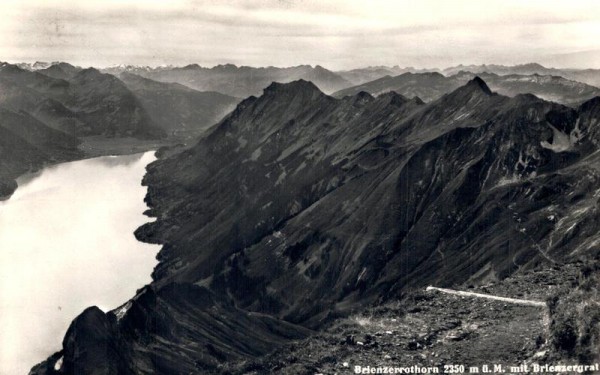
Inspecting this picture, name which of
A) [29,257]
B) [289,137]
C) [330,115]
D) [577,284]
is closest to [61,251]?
[29,257]

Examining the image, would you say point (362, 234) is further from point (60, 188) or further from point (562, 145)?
point (60, 188)

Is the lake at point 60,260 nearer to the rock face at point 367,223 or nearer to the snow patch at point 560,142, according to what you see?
the rock face at point 367,223

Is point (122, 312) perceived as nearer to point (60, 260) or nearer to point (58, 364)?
point (58, 364)

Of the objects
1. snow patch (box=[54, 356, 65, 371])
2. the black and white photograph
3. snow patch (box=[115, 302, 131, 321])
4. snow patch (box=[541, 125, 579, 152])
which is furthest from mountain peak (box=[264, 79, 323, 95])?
snow patch (box=[54, 356, 65, 371])

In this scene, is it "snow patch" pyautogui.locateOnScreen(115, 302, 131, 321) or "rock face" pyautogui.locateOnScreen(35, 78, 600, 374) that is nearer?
"snow patch" pyautogui.locateOnScreen(115, 302, 131, 321)

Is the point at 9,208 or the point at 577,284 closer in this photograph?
the point at 577,284

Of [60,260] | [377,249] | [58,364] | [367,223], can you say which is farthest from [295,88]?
[58,364]

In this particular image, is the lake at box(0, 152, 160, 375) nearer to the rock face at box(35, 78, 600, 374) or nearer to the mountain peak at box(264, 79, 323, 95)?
the rock face at box(35, 78, 600, 374)
